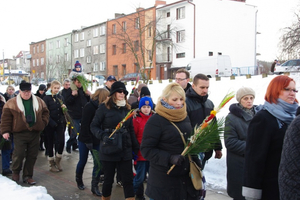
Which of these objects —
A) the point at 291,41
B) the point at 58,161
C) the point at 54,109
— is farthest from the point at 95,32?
the point at 58,161

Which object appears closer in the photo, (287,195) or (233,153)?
(287,195)

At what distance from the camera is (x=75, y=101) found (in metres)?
8.25

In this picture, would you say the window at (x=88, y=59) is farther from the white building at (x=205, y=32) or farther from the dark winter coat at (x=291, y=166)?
the dark winter coat at (x=291, y=166)

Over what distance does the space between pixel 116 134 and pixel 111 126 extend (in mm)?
224

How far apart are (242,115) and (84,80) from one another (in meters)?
4.72

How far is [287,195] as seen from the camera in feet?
6.72

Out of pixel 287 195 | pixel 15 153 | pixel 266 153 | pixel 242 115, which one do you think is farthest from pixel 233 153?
pixel 15 153

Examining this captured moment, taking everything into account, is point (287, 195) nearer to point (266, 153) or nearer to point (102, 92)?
point (266, 153)

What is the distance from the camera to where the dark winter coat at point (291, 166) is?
202 centimetres

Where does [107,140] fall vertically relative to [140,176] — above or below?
above

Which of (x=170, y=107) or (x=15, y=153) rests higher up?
(x=170, y=107)

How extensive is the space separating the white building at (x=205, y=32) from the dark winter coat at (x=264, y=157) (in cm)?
3595

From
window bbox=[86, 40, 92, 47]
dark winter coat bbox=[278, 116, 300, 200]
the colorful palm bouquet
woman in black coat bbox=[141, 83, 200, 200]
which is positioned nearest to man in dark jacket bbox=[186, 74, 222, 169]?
woman in black coat bbox=[141, 83, 200, 200]

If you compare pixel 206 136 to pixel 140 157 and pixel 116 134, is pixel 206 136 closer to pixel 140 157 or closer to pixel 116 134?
pixel 116 134
